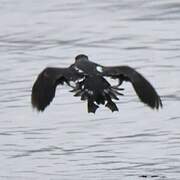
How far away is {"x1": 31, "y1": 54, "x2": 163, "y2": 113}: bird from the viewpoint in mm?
8969

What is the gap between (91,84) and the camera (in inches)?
355

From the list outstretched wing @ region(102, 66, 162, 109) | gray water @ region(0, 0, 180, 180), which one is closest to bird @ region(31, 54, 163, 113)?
outstretched wing @ region(102, 66, 162, 109)

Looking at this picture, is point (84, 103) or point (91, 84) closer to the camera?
point (91, 84)

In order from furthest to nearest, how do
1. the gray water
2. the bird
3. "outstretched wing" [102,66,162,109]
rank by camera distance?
the gray water, "outstretched wing" [102,66,162,109], the bird

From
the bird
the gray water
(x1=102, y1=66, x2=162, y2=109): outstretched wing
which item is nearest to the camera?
the bird

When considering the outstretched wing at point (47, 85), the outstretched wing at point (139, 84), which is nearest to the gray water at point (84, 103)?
the outstretched wing at point (139, 84)

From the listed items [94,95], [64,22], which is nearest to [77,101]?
[64,22]

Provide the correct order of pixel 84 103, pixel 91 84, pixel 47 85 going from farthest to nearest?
pixel 84 103
pixel 47 85
pixel 91 84

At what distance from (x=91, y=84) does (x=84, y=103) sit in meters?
4.52

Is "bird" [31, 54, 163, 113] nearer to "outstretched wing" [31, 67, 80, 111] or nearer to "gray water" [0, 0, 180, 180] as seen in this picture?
"outstretched wing" [31, 67, 80, 111]

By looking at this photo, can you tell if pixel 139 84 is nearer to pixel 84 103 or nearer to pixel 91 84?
pixel 91 84

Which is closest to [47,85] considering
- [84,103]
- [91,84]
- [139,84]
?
[91,84]

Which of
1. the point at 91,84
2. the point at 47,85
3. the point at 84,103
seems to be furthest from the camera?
the point at 84,103

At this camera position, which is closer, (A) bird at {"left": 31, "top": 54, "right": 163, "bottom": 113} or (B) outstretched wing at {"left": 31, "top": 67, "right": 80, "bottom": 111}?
(A) bird at {"left": 31, "top": 54, "right": 163, "bottom": 113}
